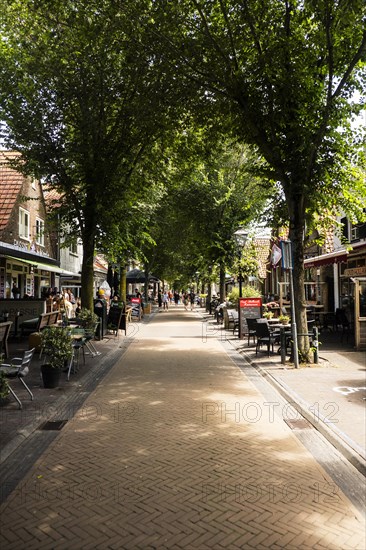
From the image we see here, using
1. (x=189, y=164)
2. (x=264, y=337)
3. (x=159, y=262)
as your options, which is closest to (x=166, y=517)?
(x=264, y=337)

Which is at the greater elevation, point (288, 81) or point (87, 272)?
point (288, 81)

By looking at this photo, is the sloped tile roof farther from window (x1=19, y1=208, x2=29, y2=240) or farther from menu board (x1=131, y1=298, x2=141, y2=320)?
menu board (x1=131, y1=298, x2=141, y2=320)

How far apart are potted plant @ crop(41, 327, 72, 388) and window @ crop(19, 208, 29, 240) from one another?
1527 centimetres

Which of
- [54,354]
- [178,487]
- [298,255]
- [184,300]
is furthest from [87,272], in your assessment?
[184,300]

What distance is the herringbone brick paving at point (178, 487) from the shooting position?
3.44 meters

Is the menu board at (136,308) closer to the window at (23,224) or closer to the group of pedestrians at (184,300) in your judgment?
the window at (23,224)

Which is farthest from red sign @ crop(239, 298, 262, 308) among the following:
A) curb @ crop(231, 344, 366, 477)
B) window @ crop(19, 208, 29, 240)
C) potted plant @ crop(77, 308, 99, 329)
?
window @ crop(19, 208, 29, 240)

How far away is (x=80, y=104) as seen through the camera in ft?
46.3

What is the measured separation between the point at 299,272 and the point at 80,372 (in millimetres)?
5914

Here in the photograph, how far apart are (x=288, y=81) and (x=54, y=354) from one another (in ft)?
25.7

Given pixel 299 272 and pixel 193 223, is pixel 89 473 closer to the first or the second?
pixel 299 272

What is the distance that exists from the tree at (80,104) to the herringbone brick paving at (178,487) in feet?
29.7

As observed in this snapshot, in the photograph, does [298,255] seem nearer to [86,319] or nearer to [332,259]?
[332,259]

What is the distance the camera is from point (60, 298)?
19.2 meters
